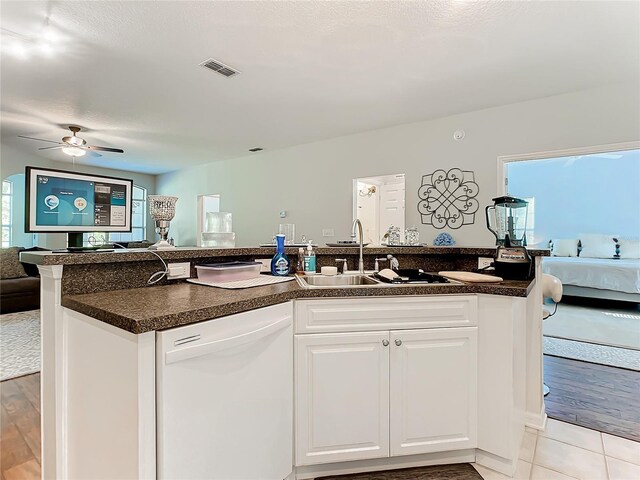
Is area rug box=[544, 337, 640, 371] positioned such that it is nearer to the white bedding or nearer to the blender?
the white bedding

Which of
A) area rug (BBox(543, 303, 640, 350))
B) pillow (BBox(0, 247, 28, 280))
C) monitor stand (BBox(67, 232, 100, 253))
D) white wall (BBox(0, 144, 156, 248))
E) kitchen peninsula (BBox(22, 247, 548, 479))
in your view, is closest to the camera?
kitchen peninsula (BBox(22, 247, 548, 479))

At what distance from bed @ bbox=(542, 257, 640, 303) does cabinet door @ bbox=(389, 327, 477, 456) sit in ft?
13.9

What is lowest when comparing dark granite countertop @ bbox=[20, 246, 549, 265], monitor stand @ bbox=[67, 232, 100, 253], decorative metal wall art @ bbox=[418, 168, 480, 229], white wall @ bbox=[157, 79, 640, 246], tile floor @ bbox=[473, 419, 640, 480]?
tile floor @ bbox=[473, 419, 640, 480]

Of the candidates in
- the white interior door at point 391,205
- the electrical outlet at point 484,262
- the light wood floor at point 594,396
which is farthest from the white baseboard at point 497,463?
the white interior door at point 391,205

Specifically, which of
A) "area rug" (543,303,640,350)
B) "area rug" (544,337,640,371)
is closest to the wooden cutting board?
"area rug" (544,337,640,371)

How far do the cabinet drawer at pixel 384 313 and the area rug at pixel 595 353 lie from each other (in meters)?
2.35

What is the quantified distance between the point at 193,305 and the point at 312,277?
972mm

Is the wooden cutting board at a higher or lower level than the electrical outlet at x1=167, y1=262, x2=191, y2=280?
lower

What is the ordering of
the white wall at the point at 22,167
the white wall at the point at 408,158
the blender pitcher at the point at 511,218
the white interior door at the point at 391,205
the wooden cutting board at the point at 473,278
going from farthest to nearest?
the white wall at the point at 22,167
the white interior door at the point at 391,205
the white wall at the point at 408,158
the blender pitcher at the point at 511,218
the wooden cutting board at the point at 473,278

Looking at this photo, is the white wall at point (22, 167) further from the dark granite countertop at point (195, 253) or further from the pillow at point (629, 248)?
the pillow at point (629, 248)

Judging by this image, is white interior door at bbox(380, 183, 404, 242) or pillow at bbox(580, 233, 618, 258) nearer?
white interior door at bbox(380, 183, 404, 242)

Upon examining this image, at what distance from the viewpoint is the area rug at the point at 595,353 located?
3057mm

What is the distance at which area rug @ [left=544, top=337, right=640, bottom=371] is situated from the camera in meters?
3.06

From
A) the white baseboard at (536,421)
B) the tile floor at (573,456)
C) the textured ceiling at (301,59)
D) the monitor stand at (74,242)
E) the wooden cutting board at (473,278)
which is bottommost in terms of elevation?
the tile floor at (573,456)
